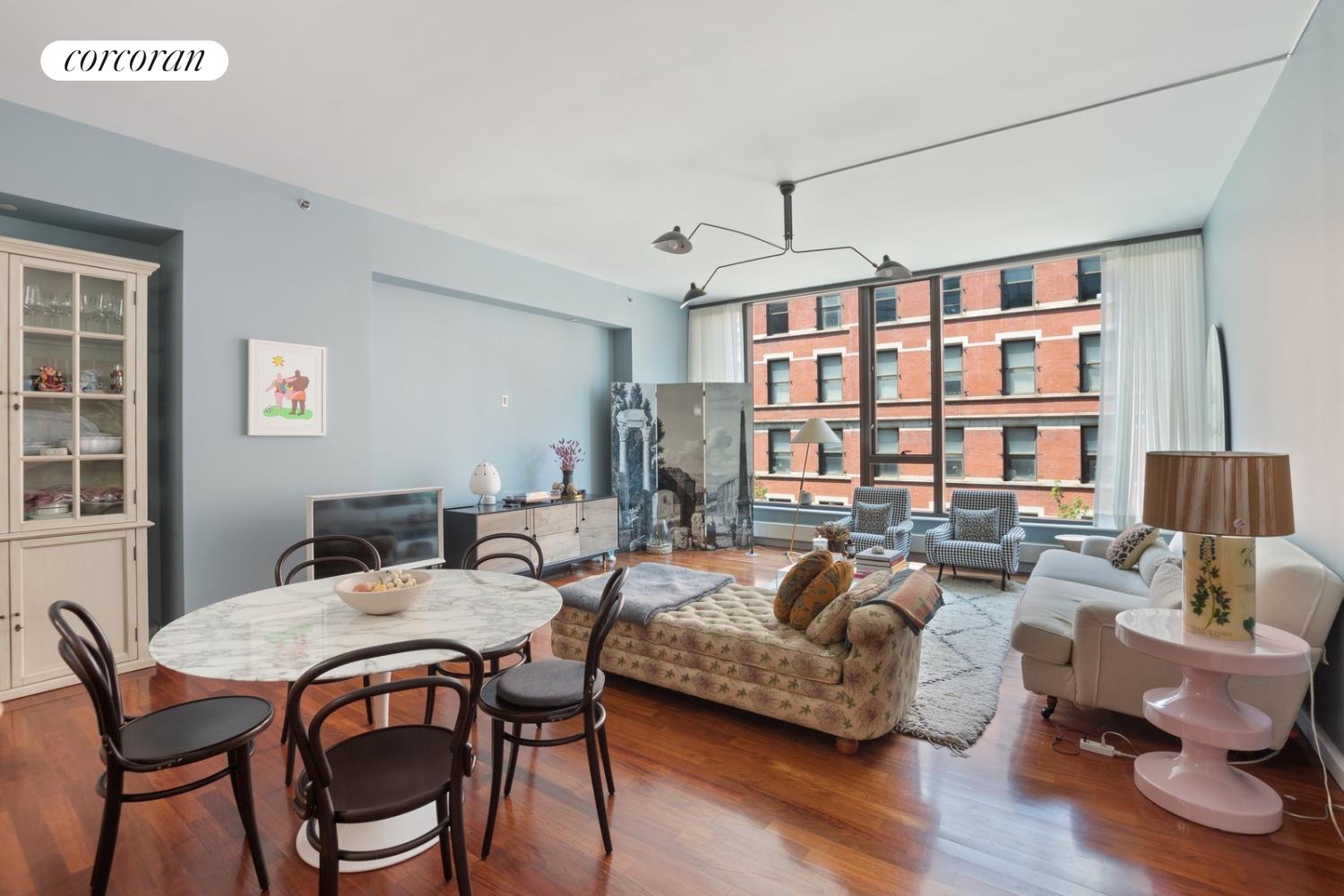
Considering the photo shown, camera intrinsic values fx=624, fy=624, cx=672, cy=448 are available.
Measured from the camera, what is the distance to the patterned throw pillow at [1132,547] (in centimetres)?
415

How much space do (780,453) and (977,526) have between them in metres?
3.25

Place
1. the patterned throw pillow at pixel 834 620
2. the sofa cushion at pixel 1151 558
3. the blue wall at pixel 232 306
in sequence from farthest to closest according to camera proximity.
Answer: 1. the sofa cushion at pixel 1151 558
2. the blue wall at pixel 232 306
3. the patterned throw pillow at pixel 834 620

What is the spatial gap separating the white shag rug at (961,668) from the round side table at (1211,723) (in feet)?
2.25

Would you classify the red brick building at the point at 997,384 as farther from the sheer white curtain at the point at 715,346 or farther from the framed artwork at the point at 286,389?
the framed artwork at the point at 286,389

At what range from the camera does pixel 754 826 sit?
214 cm

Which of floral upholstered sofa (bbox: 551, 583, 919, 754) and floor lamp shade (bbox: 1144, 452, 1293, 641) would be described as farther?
floral upholstered sofa (bbox: 551, 583, 919, 754)

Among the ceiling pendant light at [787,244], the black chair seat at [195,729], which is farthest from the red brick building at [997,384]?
the black chair seat at [195,729]

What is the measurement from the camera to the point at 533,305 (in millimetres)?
5953

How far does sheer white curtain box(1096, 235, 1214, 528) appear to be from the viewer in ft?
16.8

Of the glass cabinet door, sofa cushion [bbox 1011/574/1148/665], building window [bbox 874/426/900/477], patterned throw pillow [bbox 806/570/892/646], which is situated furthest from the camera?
building window [bbox 874/426/900/477]

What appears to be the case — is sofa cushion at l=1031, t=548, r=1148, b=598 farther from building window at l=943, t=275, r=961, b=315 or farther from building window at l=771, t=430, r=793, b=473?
building window at l=771, t=430, r=793, b=473

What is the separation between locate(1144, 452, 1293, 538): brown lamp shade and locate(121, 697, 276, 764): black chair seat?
3.08 m

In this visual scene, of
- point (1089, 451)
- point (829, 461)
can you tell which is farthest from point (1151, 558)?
point (829, 461)

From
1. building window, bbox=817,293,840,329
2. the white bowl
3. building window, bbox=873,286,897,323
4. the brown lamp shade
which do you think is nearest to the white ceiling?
the brown lamp shade
